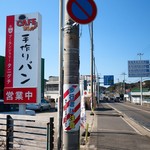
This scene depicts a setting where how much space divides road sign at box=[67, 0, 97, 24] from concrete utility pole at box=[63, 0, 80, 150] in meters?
0.72

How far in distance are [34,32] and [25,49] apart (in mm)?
514

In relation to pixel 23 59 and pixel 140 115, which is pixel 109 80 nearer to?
pixel 140 115

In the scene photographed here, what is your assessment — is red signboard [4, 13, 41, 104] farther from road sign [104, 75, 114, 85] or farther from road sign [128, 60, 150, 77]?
road sign [104, 75, 114, 85]

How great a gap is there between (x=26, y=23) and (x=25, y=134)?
119 inches

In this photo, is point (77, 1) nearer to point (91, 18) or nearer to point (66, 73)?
point (91, 18)

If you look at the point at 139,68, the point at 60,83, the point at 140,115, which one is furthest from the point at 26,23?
the point at 139,68

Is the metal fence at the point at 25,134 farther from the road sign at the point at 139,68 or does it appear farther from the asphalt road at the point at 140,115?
the road sign at the point at 139,68

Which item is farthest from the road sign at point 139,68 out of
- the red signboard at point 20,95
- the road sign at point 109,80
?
the red signboard at point 20,95

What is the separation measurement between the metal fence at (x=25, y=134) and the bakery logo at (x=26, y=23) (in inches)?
97.0

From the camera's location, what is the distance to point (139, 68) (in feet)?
161

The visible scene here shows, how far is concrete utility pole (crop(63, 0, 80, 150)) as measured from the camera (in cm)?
598

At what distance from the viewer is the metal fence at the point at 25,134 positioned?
24.7 ft

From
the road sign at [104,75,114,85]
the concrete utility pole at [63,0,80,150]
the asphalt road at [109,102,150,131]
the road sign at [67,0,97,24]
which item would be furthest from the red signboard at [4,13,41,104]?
the road sign at [104,75,114,85]

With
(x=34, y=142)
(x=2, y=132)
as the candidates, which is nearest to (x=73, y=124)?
(x=34, y=142)
